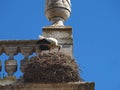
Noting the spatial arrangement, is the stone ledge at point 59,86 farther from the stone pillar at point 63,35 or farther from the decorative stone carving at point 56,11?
the decorative stone carving at point 56,11

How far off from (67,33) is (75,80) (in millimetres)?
1113

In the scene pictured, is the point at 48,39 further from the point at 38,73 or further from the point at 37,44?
the point at 38,73

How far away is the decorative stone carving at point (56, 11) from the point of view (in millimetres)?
8648

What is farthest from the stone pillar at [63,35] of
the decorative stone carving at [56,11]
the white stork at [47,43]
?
the decorative stone carving at [56,11]

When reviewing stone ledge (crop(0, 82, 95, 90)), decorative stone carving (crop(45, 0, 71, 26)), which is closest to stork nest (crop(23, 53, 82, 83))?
stone ledge (crop(0, 82, 95, 90))

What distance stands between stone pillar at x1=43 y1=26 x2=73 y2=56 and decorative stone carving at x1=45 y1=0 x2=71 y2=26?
1.04 ft

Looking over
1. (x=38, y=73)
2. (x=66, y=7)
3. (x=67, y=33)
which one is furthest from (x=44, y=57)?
(x=66, y=7)

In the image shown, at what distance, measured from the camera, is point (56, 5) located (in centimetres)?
865

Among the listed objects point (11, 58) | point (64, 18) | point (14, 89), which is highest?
point (64, 18)

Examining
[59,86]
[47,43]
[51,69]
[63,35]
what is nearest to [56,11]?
[63,35]

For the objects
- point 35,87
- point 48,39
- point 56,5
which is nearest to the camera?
point 35,87

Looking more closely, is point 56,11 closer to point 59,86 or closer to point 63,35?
point 63,35

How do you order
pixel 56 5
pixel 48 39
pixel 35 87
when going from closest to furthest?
pixel 35 87, pixel 48 39, pixel 56 5

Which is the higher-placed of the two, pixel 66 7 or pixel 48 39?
pixel 66 7
